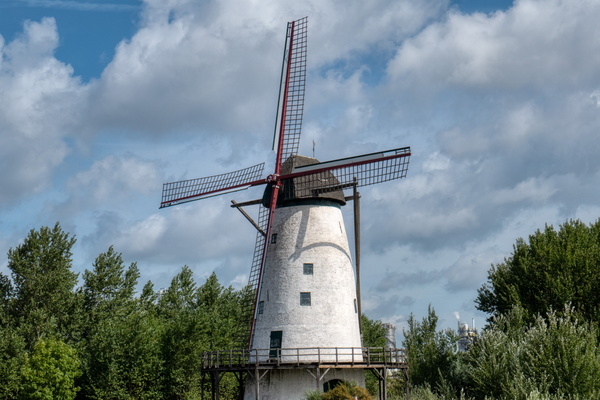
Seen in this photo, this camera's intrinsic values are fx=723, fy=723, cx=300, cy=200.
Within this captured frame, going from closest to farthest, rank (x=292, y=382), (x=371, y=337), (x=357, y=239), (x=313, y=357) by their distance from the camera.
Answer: (x=313, y=357)
(x=292, y=382)
(x=357, y=239)
(x=371, y=337)

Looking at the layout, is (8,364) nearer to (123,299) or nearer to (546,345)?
(123,299)

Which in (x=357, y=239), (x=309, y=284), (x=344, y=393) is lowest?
(x=344, y=393)

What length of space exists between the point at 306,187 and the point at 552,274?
16620mm

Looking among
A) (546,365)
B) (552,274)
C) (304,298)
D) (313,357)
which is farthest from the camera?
(552,274)

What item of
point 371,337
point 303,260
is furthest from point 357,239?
point 371,337

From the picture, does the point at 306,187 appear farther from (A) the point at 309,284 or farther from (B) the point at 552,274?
(B) the point at 552,274

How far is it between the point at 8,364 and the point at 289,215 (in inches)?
901

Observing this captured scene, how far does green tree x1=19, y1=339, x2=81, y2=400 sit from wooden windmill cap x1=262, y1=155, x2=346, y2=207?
17.9 metres

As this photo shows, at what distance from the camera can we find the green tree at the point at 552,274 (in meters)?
43.0

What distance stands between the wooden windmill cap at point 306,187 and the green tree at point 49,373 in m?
17.9

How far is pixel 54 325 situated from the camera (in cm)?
5103

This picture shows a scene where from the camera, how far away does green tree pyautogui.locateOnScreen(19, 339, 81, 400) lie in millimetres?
45750

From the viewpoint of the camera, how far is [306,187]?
39.2 meters

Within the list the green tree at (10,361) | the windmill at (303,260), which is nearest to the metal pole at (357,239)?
the windmill at (303,260)
